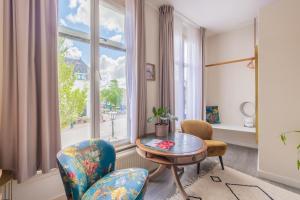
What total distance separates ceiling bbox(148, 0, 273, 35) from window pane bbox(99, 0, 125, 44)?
645 millimetres

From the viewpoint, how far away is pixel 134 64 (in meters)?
2.39

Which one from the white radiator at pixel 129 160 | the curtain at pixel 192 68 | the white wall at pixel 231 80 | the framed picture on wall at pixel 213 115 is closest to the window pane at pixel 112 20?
the curtain at pixel 192 68

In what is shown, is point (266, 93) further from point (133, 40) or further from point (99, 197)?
point (99, 197)

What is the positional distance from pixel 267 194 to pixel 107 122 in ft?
7.43

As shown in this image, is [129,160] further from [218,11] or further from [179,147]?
[218,11]

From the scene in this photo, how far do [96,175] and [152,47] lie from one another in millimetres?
2164

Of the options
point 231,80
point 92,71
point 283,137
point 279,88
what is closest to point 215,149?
point 283,137

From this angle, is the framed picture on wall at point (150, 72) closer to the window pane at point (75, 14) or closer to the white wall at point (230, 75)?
the window pane at point (75, 14)

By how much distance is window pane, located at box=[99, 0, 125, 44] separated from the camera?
2.27 meters

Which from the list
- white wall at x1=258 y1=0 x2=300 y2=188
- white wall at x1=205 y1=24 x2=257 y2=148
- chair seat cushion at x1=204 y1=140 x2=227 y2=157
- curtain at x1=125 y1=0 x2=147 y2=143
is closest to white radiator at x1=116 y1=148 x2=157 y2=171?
curtain at x1=125 y1=0 x2=147 y2=143

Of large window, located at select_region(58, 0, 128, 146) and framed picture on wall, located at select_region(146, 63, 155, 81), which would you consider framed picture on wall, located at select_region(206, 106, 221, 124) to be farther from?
large window, located at select_region(58, 0, 128, 146)

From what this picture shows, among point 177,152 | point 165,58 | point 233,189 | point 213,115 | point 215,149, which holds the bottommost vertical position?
point 233,189

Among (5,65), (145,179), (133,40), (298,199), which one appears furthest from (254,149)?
(5,65)

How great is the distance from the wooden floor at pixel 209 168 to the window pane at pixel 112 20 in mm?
2149
